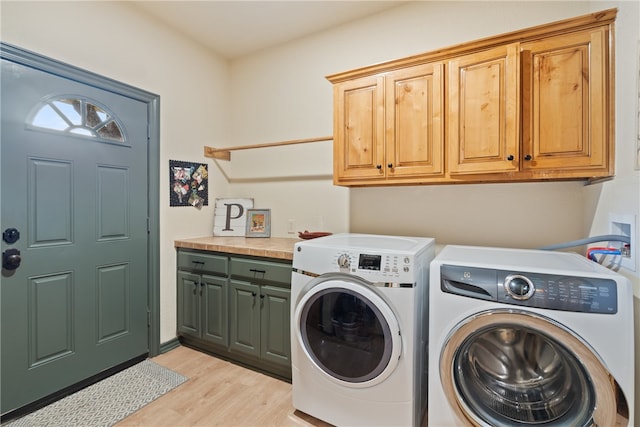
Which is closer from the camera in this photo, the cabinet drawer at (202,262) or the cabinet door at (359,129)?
the cabinet door at (359,129)

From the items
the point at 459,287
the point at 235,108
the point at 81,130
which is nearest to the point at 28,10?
the point at 81,130

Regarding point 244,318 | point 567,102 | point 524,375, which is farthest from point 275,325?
point 567,102

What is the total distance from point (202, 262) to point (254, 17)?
6.67 feet

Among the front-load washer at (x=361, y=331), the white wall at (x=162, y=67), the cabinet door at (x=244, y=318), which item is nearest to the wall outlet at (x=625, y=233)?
the front-load washer at (x=361, y=331)

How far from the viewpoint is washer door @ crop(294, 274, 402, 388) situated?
142 cm

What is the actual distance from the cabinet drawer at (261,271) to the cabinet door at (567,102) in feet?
5.10

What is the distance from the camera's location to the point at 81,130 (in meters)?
1.94

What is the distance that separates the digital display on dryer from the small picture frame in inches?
59.2

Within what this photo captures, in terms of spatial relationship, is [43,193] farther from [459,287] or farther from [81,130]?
[459,287]

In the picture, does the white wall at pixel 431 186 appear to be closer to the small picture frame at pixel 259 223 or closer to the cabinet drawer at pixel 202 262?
the small picture frame at pixel 259 223

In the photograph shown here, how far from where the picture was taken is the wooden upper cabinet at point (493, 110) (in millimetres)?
1449

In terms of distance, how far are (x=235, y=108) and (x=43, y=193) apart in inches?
72.1

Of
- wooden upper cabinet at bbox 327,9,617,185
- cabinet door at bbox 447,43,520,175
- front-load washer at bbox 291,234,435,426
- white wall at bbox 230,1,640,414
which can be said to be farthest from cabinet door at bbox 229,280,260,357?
cabinet door at bbox 447,43,520,175

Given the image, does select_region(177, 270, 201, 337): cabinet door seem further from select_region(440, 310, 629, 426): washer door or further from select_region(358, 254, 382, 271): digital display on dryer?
select_region(440, 310, 629, 426): washer door
